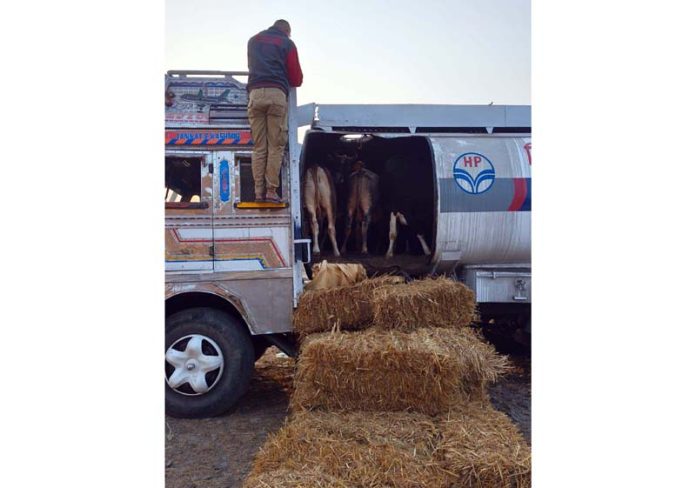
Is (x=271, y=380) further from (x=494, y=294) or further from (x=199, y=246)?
(x=494, y=294)

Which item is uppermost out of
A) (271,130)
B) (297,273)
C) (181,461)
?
(271,130)

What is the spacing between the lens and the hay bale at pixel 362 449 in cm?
318

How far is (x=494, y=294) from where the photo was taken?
5.91 metres

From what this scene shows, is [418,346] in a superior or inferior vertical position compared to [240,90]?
inferior

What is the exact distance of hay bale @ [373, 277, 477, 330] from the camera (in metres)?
4.73

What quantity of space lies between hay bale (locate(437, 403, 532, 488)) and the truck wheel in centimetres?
210

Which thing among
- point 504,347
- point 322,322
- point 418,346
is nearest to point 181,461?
point 322,322

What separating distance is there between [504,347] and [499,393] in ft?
4.98

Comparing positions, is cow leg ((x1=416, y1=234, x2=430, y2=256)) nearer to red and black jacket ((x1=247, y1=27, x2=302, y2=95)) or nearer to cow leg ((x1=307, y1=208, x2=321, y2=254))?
cow leg ((x1=307, y1=208, x2=321, y2=254))

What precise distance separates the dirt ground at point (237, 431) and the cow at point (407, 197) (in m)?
1.98

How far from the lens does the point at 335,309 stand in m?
4.99

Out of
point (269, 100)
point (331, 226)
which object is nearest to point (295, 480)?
point (269, 100)

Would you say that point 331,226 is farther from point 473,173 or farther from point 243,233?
point 473,173

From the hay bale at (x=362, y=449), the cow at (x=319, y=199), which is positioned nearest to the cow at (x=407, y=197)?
the cow at (x=319, y=199)
